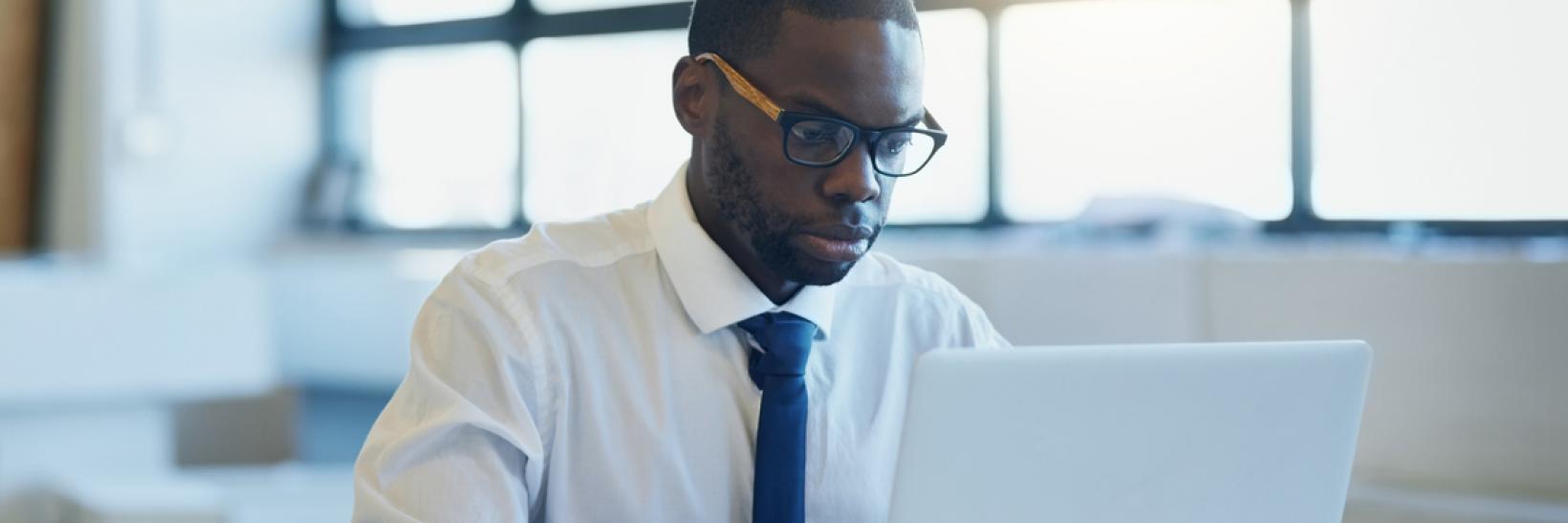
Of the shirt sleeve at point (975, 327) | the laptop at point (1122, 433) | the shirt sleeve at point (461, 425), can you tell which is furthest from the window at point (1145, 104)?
the laptop at point (1122, 433)

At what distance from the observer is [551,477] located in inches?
53.9

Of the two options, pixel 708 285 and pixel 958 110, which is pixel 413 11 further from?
pixel 708 285

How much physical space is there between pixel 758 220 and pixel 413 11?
3.34 metres

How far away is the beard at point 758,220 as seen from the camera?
4.46ft

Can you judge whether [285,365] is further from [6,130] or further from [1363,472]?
[1363,472]

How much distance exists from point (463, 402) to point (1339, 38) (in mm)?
2094

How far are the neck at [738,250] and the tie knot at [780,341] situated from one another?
32 mm

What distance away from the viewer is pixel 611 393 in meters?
1.40

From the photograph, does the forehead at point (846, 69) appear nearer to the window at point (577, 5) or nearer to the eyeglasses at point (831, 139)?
the eyeglasses at point (831, 139)

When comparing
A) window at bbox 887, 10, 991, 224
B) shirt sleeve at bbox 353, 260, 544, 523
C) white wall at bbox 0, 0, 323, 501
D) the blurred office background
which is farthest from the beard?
white wall at bbox 0, 0, 323, 501

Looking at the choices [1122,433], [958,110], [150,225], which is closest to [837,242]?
[1122,433]

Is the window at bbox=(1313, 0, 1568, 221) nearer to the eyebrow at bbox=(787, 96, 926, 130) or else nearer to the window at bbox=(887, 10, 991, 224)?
the window at bbox=(887, 10, 991, 224)

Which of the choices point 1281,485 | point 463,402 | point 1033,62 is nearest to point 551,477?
point 463,402

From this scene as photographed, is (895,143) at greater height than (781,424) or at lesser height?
greater
